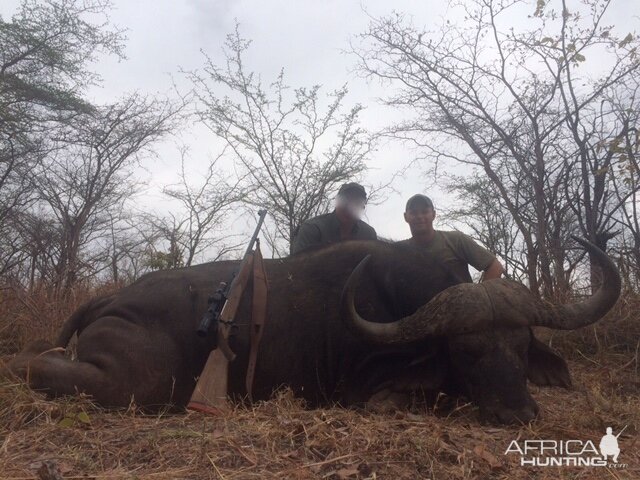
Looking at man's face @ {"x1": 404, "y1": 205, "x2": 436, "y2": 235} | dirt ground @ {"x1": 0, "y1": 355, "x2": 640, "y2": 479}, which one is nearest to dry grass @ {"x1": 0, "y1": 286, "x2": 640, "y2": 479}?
dirt ground @ {"x1": 0, "y1": 355, "x2": 640, "y2": 479}

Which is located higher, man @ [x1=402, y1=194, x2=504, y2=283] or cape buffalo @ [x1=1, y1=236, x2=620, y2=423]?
man @ [x1=402, y1=194, x2=504, y2=283]

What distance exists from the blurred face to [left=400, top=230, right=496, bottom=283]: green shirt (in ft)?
2.27

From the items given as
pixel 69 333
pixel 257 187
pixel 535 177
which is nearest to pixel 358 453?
pixel 69 333

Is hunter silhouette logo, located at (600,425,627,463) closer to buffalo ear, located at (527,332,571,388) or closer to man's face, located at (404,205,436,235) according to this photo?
buffalo ear, located at (527,332,571,388)

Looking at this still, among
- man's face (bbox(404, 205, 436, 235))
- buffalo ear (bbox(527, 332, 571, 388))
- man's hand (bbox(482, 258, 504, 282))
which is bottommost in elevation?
buffalo ear (bbox(527, 332, 571, 388))

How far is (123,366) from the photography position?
13.9 ft

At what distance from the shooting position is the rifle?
154 inches

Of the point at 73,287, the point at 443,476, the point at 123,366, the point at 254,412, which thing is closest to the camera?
the point at 443,476

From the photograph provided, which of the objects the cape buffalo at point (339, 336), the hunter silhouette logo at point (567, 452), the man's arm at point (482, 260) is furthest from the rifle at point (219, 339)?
the man's arm at point (482, 260)

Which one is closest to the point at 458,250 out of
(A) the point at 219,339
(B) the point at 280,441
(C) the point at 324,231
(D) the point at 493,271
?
(D) the point at 493,271

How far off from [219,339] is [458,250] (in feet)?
9.67

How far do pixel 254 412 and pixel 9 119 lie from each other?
27.5 feet

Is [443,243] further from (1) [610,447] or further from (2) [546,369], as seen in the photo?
(1) [610,447]

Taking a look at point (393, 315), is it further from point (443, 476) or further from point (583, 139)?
point (583, 139)
